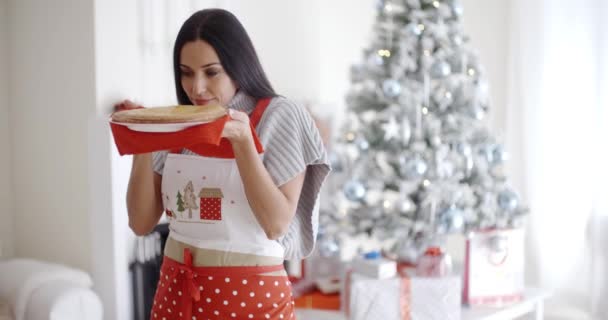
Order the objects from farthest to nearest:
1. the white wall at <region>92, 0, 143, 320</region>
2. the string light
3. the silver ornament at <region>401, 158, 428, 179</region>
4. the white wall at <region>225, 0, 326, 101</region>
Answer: the white wall at <region>225, 0, 326, 101</region> < the string light < the silver ornament at <region>401, 158, 428, 179</region> < the white wall at <region>92, 0, 143, 320</region>

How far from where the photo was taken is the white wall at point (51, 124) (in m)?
2.47

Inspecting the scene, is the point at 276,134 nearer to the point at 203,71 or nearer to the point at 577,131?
the point at 203,71

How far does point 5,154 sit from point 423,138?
1759 mm

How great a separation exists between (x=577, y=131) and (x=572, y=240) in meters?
0.53

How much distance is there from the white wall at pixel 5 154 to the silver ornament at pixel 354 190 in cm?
144

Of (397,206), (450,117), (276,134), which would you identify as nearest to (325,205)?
(397,206)

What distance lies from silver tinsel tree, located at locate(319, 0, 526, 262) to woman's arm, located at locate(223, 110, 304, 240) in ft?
4.97

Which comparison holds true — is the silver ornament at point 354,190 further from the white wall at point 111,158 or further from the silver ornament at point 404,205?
the white wall at point 111,158

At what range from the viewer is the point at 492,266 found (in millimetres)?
2580

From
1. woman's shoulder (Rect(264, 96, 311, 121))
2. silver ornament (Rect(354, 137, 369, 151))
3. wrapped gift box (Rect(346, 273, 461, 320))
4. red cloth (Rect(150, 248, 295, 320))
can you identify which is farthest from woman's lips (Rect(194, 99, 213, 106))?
silver ornament (Rect(354, 137, 369, 151))

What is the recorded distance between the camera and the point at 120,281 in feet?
8.13

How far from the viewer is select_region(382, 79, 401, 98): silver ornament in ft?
8.34

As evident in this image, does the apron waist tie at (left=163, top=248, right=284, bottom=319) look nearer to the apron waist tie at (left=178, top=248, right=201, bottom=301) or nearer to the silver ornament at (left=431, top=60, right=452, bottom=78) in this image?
the apron waist tie at (left=178, top=248, right=201, bottom=301)

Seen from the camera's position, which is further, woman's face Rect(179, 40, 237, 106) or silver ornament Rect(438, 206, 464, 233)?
silver ornament Rect(438, 206, 464, 233)
